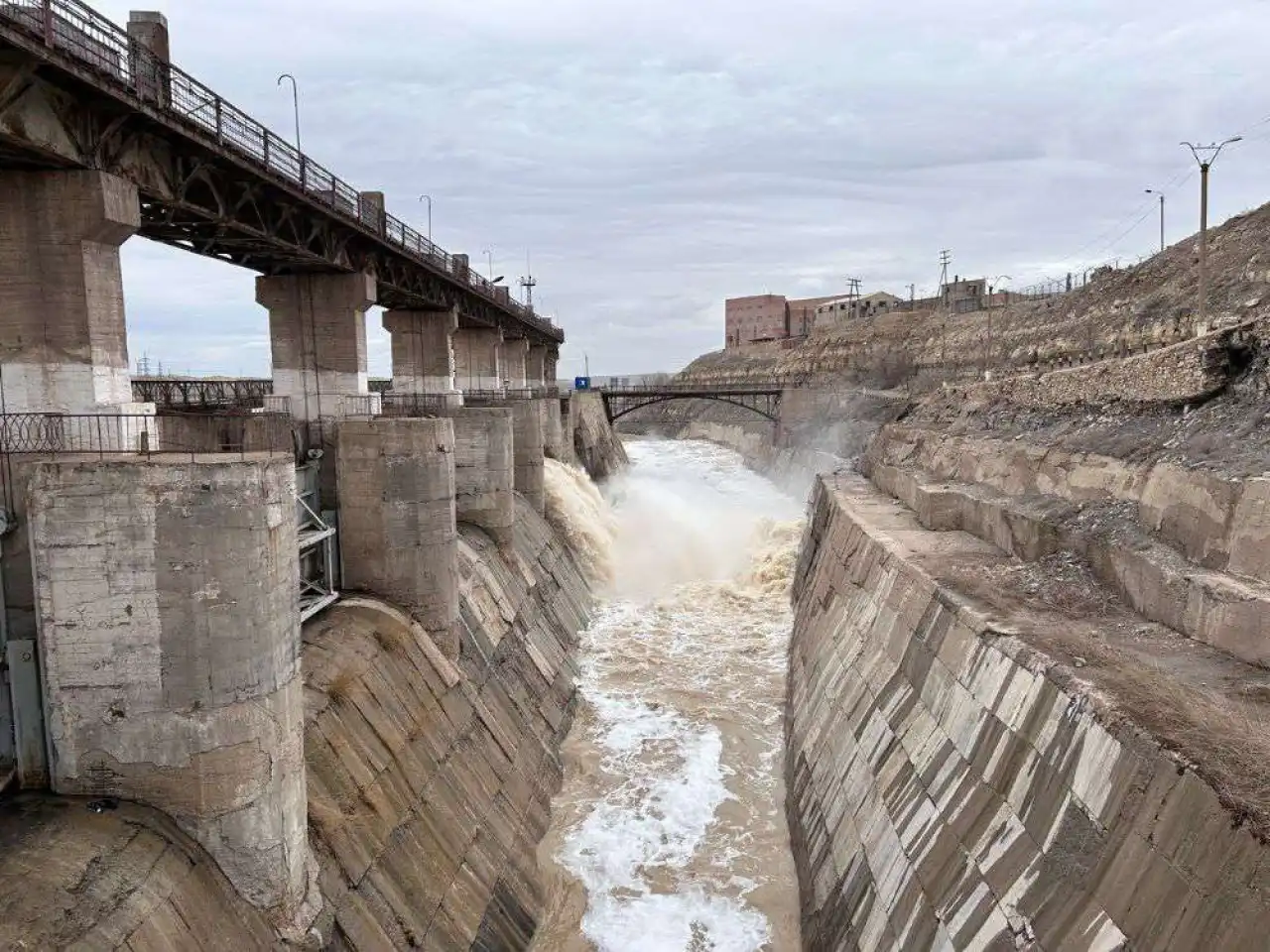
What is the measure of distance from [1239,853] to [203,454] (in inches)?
462

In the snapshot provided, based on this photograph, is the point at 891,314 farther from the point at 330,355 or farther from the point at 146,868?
the point at 146,868

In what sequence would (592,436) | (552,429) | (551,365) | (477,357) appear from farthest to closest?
(551,365)
(592,436)
(477,357)
(552,429)

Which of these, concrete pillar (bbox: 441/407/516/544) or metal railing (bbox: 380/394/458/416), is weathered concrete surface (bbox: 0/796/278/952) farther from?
metal railing (bbox: 380/394/458/416)

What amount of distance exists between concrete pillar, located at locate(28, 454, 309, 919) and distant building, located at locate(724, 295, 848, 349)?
5996 inches

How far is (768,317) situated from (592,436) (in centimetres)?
10772

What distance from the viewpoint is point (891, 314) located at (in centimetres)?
10106

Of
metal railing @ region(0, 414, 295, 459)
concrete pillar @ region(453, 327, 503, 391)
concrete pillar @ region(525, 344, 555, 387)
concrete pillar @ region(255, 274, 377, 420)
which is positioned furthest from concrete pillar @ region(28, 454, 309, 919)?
concrete pillar @ region(525, 344, 555, 387)

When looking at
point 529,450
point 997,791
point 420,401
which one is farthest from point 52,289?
point 529,450

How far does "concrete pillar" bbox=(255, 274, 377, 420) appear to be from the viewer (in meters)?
22.8

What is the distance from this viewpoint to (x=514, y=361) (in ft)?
190

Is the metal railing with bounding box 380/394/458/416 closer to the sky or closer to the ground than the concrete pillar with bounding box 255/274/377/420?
closer to the ground

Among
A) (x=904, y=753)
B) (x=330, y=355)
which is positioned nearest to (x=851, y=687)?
(x=904, y=753)

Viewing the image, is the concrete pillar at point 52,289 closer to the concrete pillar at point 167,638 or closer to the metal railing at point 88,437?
the metal railing at point 88,437

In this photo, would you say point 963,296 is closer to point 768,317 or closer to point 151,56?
point 768,317
